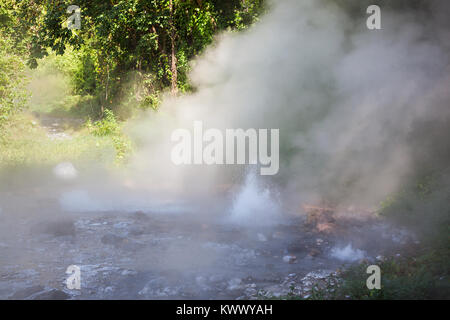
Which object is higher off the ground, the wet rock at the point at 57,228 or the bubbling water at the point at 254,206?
the bubbling water at the point at 254,206

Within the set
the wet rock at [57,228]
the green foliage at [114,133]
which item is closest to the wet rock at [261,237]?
the wet rock at [57,228]

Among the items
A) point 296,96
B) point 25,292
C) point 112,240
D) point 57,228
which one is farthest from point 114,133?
point 25,292

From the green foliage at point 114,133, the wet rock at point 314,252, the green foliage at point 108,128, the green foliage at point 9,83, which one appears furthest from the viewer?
the green foliage at point 108,128

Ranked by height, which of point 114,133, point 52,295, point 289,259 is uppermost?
point 114,133

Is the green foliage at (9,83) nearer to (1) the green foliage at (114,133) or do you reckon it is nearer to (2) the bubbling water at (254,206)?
(1) the green foliage at (114,133)

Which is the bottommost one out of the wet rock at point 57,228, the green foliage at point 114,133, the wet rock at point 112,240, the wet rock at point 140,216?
the wet rock at point 112,240

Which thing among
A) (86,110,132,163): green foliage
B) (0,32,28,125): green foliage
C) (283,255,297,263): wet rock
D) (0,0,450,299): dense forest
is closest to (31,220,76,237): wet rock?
(0,0,450,299): dense forest

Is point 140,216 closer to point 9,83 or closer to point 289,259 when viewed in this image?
point 289,259

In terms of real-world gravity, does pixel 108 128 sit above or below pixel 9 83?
below

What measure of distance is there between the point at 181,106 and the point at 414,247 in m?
5.56

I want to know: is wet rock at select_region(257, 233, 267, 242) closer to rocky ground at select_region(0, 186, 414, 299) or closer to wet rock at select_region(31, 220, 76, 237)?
rocky ground at select_region(0, 186, 414, 299)

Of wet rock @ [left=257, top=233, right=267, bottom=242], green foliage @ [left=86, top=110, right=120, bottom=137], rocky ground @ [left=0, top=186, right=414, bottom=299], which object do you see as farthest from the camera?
green foliage @ [left=86, top=110, right=120, bottom=137]

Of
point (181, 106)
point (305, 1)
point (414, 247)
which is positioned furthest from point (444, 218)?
point (181, 106)

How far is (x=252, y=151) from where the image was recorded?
738 centimetres
